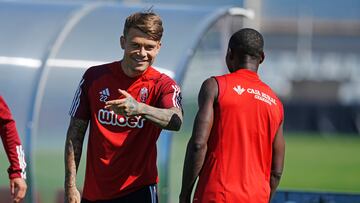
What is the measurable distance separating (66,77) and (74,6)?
1.29 meters

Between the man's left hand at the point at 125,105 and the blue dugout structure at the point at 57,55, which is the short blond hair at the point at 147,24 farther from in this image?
the blue dugout structure at the point at 57,55

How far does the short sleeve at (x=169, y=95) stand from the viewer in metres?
6.50

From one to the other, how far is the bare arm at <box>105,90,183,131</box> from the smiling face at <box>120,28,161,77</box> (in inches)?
13.1

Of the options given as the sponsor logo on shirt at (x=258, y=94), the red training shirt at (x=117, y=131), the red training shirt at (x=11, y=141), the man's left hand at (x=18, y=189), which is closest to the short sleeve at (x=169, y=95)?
the red training shirt at (x=117, y=131)

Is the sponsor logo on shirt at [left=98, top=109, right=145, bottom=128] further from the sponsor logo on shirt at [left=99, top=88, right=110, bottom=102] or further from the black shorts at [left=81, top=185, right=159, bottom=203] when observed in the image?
the black shorts at [left=81, top=185, right=159, bottom=203]

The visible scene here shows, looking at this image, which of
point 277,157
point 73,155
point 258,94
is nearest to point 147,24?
point 258,94

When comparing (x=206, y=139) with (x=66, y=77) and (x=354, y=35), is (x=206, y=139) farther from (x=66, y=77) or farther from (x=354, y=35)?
(x=354, y=35)

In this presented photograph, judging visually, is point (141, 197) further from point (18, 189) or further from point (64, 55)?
point (64, 55)

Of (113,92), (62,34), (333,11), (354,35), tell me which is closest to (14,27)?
(62,34)

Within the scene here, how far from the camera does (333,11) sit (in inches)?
1845

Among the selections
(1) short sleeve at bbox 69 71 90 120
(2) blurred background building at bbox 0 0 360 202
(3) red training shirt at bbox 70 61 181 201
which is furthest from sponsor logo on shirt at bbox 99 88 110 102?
(2) blurred background building at bbox 0 0 360 202

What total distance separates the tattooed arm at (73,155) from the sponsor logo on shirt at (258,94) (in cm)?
100

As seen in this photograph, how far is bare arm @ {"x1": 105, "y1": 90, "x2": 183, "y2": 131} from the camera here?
5.95 metres

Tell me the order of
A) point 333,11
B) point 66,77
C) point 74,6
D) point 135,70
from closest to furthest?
1. point 135,70
2. point 66,77
3. point 74,6
4. point 333,11
